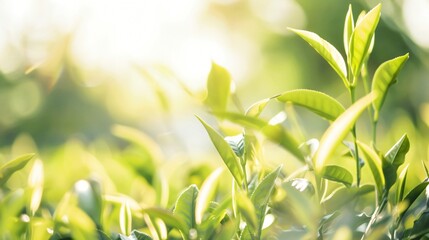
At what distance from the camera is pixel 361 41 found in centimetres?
66

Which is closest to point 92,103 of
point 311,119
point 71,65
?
point 71,65

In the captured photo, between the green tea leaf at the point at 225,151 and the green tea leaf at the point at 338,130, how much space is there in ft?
0.30

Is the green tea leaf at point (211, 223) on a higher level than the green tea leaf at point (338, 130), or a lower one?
lower

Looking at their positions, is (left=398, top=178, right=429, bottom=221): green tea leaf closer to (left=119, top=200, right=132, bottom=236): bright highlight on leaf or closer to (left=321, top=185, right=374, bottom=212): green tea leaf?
(left=321, top=185, right=374, bottom=212): green tea leaf

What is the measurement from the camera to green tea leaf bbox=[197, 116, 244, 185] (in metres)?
0.64

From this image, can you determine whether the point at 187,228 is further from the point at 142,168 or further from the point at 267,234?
the point at 142,168

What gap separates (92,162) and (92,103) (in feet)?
22.2

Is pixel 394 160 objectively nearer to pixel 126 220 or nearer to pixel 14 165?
pixel 126 220

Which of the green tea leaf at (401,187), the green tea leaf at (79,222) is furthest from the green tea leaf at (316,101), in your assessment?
the green tea leaf at (79,222)

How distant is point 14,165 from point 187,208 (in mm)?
244

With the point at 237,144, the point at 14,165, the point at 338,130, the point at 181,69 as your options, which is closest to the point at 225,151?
the point at 237,144

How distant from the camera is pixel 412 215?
0.68 meters

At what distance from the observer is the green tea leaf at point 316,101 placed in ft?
2.16

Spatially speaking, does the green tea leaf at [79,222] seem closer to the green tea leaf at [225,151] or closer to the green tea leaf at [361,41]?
the green tea leaf at [225,151]
